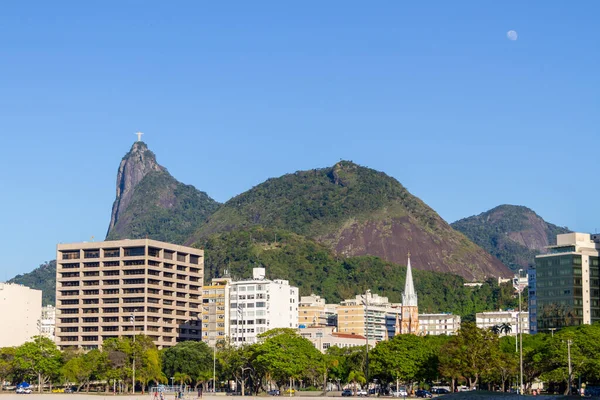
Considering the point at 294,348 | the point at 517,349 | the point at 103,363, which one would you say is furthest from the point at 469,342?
the point at 103,363

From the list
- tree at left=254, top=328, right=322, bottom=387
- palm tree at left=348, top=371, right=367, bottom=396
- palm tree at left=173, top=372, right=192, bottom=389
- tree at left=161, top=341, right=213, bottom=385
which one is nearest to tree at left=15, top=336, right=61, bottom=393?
tree at left=161, top=341, right=213, bottom=385

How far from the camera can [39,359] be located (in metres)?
183

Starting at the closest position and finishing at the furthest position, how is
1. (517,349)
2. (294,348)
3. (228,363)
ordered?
(517,349) → (294,348) → (228,363)

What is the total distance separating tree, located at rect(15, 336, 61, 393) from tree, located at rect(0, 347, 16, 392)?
2.20m

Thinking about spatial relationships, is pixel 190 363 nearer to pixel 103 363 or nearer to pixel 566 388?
pixel 103 363

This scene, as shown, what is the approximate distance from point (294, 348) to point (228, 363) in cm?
1813

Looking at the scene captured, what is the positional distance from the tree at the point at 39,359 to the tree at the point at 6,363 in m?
2.20

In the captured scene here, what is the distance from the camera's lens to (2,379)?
18875cm

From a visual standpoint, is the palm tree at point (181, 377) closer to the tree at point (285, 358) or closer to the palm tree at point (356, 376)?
the tree at point (285, 358)

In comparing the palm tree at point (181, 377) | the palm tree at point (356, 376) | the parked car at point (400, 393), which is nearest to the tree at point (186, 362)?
the palm tree at point (181, 377)

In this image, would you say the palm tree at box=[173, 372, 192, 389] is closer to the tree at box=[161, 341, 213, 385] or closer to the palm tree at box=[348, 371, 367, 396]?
the tree at box=[161, 341, 213, 385]

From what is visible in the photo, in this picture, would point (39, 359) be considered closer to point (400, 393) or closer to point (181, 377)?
point (181, 377)

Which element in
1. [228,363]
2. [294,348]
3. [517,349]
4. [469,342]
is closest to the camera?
[469,342]

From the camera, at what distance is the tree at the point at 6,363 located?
18512 cm
